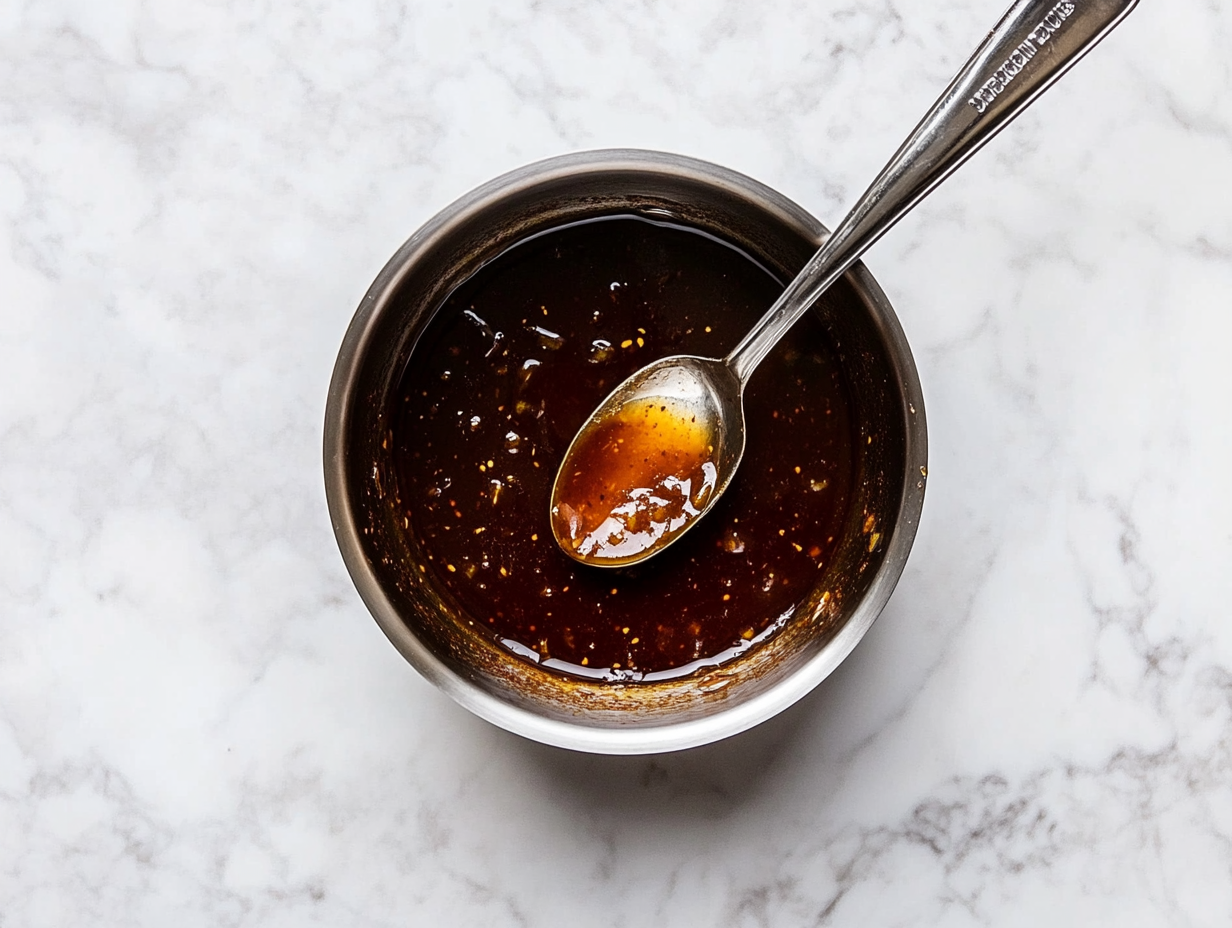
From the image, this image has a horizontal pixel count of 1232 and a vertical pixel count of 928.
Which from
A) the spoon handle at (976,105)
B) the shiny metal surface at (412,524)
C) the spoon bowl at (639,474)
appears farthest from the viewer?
the spoon bowl at (639,474)

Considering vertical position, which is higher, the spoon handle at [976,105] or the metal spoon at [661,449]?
the spoon handle at [976,105]

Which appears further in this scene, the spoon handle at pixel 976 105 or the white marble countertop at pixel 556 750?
the white marble countertop at pixel 556 750

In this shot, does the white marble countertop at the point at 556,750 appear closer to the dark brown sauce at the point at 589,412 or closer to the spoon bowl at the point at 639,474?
the dark brown sauce at the point at 589,412

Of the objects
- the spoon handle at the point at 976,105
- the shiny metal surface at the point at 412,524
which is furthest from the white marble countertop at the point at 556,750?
the spoon handle at the point at 976,105

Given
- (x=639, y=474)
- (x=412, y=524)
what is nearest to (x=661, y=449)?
(x=639, y=474)

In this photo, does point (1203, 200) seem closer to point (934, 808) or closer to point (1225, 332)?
point (1225, 332)

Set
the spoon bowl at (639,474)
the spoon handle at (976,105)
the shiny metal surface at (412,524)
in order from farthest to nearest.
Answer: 1. the spoon bowl at (639,474)
2. the shiny metal surface at (412,524)
3. the spoon handle at (976,105)
